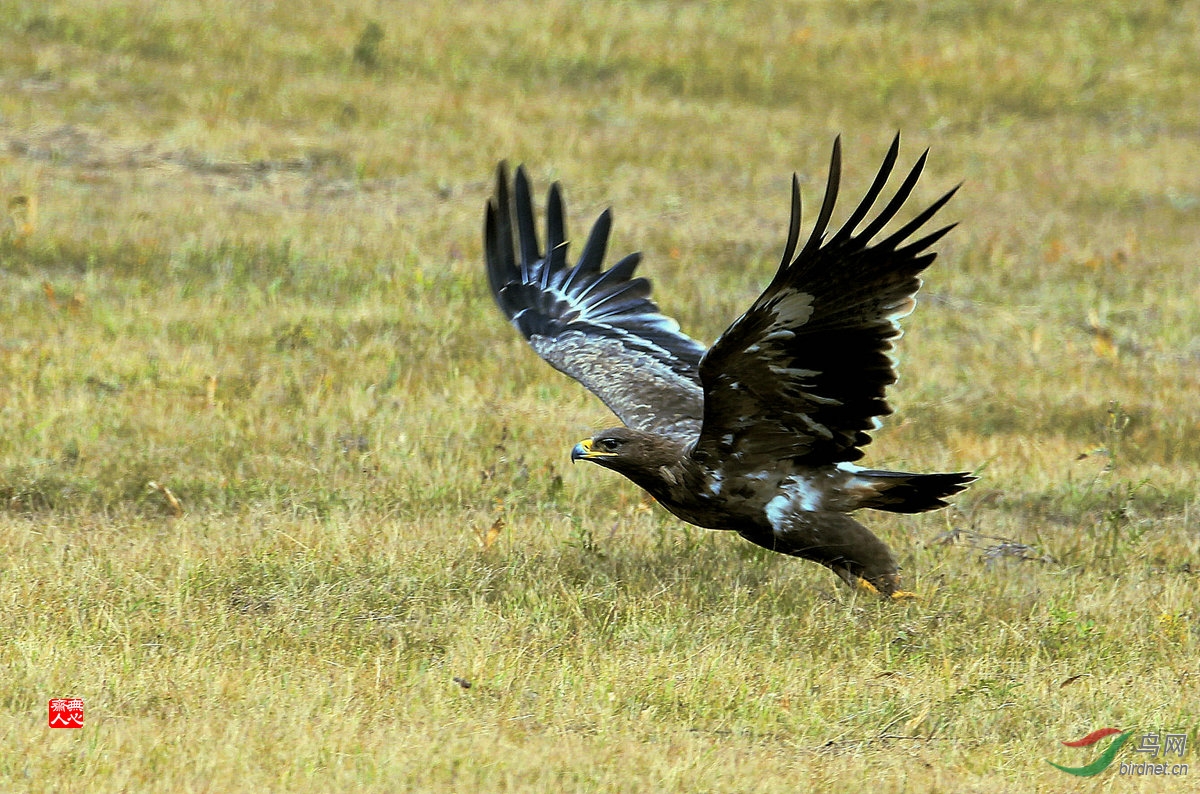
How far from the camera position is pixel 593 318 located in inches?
343

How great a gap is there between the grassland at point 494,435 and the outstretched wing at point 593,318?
0.69 m

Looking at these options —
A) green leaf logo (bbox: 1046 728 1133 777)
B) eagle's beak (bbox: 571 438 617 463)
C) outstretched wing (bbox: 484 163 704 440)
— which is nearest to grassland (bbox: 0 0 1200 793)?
green leaf logo (bbox: 1046 728 1133 777)

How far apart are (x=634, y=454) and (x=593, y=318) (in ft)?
7.52

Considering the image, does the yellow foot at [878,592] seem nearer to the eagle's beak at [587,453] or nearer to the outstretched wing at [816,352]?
the outstretched wing at [816,352]

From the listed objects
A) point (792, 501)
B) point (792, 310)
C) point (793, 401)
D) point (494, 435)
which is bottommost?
point (494, 435)

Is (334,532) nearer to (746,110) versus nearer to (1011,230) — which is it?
(1011,230)

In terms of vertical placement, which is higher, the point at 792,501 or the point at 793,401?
the point at 793,401

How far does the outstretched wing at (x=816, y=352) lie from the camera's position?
5629 millimetres

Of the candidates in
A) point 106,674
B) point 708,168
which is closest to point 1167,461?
point 106,674

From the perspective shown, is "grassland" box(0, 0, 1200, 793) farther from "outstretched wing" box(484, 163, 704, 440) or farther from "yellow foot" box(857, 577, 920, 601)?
"outstretched wing" box(484, 163, 704, 440)

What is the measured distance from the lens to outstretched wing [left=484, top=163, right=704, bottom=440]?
7742 mm

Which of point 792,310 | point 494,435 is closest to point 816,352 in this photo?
point 792,310

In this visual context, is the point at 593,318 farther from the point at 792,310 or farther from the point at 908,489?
the point at 792,310

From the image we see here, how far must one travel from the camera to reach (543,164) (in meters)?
17.1
